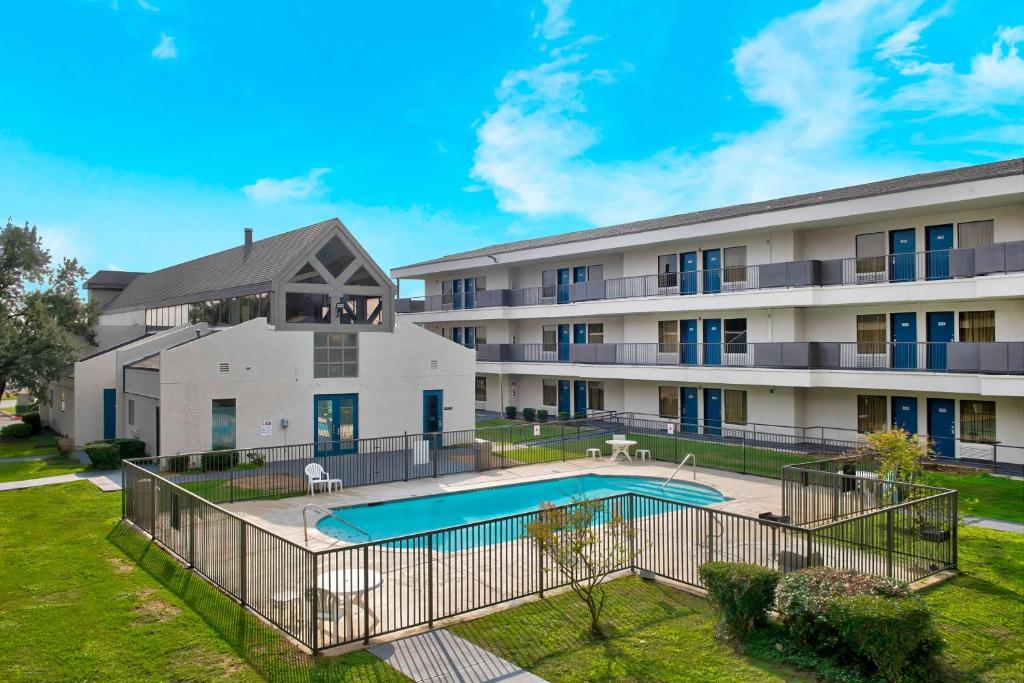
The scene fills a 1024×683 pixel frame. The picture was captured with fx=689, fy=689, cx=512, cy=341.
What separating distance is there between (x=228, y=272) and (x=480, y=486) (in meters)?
15.1

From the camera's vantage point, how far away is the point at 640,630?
8875 mm

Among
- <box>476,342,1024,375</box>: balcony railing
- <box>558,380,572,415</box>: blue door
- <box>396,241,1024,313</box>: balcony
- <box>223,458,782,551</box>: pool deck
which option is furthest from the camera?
<box>558,380,572,415</box>: blue door

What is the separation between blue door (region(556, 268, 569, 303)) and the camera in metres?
34.9

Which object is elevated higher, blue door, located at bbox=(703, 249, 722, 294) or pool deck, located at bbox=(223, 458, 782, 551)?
blue door, located at bbox=(703, 249, 722, 294)

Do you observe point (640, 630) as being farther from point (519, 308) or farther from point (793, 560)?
point (519, 308)

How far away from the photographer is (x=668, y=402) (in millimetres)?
31062

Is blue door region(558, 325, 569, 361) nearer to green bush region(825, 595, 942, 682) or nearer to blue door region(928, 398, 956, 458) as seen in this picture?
blue door region(928, 398, 956, 458)

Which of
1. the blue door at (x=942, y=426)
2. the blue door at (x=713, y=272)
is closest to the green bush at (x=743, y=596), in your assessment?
the blue door at (x=942, y=426)

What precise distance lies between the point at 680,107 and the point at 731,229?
257 inches

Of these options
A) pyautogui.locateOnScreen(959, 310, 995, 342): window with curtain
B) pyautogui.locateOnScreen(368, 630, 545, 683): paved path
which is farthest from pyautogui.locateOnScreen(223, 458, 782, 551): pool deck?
pyautogui.locateOnScreen(959, 310, 995, 342): window with curtain

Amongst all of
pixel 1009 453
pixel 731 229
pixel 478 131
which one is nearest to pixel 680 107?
pixel 731 229

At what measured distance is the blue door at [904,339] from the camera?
77.5 ft

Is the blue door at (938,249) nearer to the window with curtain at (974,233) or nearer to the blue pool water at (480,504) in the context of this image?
the window with curtain at (974,233)

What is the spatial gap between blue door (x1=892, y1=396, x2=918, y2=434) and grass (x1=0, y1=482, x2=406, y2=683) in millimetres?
22387
